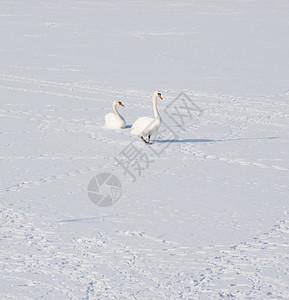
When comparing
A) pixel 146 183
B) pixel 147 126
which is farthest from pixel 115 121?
pixel 146 183

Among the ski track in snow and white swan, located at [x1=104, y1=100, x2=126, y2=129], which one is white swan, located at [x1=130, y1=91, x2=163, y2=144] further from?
the ski track in snow

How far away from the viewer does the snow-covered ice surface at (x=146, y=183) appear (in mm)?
5172

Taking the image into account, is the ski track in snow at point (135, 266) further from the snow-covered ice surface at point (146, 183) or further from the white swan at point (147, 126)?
the white swan at point (147, 126)

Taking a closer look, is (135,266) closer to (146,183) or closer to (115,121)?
(146,183)

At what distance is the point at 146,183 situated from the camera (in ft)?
25.6

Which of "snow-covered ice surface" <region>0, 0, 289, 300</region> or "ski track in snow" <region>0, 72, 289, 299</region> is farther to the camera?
"snow-covered ice surface" <region>0, 0, 289, 300</region>

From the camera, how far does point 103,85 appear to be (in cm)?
1443

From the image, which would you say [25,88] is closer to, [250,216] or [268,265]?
[250,216]

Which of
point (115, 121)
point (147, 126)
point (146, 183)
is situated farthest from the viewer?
point (115, 121)

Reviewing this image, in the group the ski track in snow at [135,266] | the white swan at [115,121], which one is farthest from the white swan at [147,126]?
the ski track in snow at [135,266]

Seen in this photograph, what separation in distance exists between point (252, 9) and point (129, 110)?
95.4ft

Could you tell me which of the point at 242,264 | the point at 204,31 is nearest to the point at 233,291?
the point at 242,264

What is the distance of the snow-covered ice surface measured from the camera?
17.0 feet

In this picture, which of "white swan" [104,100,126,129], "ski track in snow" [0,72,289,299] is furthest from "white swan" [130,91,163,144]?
"ski track in snow" [0,72,289,299]
